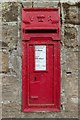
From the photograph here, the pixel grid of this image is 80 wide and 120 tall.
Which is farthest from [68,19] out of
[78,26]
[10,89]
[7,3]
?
[10,89]

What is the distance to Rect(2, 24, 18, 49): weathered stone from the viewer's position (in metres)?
4.43

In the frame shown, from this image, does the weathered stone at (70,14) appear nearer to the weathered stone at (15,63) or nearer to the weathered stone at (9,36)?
the weathered stone at (9,36)

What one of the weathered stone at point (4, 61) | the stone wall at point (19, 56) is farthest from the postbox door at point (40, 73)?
the weathered stone at point (4, 61)

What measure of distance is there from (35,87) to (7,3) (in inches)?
46.0

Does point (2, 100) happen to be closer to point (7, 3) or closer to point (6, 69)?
point (6, 69)

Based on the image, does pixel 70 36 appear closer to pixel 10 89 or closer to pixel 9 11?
pixel 9 11

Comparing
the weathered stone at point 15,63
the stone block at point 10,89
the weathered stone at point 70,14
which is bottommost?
the stone block at point 10,89

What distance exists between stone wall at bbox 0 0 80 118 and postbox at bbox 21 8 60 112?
0.09 metres

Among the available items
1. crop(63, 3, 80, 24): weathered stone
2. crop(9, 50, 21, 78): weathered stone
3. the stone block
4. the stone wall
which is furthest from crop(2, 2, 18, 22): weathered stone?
the stone block

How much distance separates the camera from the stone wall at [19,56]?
4.41 m

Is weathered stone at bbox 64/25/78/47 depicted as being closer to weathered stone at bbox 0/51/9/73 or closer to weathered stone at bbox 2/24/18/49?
weathered stone at bbox 2/24/18/49

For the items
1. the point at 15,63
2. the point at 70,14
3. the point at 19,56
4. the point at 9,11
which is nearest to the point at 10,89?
the point at 15,63

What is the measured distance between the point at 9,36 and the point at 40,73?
2.10ft

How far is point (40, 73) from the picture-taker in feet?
14.3
